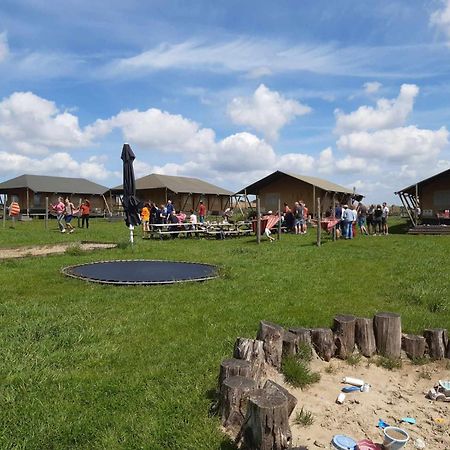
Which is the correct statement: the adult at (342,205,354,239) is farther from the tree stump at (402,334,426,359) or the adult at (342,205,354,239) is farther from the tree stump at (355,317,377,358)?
the tree stump at (355,317,377,358)

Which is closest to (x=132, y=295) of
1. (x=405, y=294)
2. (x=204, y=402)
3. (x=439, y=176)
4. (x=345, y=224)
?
(x=204, y=402)

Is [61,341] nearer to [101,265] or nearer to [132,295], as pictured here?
[132,295]

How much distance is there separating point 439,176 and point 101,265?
Answer: 23.6 metres

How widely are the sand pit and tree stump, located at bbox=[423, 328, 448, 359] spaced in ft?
0.33

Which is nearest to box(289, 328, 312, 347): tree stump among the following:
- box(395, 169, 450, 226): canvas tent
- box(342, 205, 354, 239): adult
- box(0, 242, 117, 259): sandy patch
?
box(0, 242, 117, 259): sandy patch

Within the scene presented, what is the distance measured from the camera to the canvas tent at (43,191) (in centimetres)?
4688

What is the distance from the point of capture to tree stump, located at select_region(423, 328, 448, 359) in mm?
5125

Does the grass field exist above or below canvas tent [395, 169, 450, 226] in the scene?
below

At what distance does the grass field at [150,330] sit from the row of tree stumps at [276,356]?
0.29 m

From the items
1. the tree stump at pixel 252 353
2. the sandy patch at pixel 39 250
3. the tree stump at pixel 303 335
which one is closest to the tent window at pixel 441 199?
the sandy patch at pixel 39 250

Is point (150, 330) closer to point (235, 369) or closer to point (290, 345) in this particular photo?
point (290, 345)

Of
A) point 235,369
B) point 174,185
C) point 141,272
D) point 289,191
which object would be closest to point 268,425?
point 235,369

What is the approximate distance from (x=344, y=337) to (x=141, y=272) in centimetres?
637

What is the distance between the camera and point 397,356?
513 cm
